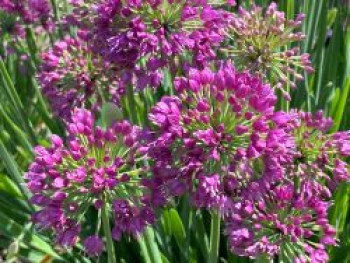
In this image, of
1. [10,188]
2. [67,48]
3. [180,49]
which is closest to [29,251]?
[10,188]

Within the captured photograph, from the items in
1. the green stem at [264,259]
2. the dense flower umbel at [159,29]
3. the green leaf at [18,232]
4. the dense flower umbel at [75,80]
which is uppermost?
the dense flower umbel at [159,29]

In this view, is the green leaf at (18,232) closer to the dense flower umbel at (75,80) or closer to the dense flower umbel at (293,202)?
the dense flower umbel at (75,80)

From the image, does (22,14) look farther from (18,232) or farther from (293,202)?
(293,202)

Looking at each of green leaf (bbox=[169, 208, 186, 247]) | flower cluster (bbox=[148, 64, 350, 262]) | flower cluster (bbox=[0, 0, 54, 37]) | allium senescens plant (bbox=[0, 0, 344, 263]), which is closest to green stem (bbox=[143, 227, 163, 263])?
allium senescens plant (bbox=[0, 0, 344, 263])

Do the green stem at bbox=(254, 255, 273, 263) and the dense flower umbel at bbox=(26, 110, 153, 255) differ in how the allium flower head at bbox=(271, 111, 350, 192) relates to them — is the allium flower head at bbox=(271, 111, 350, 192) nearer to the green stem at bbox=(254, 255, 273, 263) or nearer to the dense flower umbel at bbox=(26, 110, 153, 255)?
the green stem at bbox=(254, 255, 273, 263)

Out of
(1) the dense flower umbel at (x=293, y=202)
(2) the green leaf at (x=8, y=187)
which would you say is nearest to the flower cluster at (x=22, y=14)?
(2) the green leaf at (x=8, y=187)
